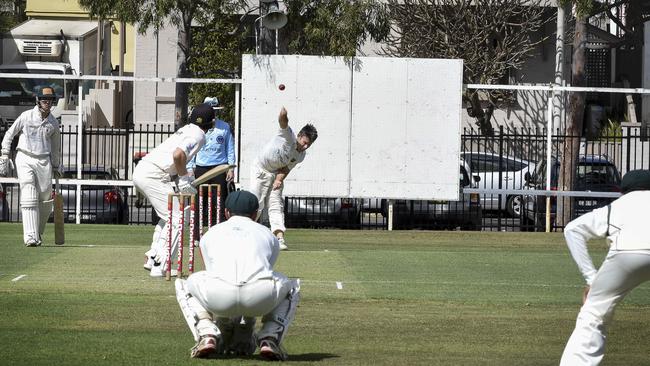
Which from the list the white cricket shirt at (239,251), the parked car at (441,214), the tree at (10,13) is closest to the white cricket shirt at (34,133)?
the white cricket shirt at (239,251)

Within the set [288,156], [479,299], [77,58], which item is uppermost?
[77,58]

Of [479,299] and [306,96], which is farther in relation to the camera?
[306,96]

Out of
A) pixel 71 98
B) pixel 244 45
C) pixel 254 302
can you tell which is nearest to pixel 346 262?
pixel 254 302

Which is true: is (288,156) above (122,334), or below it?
above

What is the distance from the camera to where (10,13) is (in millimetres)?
50875

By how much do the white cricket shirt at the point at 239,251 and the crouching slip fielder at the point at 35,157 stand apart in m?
8.75

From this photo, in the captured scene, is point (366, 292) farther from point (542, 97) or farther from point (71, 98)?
point (542, 97)

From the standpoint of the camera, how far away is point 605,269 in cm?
845

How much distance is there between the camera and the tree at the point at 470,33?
39.8m

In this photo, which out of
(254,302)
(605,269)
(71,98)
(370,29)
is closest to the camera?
(605,269)

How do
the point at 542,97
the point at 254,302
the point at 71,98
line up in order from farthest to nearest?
1. the point at 542,97
2. the point at 71,98
3. the point at 254,302

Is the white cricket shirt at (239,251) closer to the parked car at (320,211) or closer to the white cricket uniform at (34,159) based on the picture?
the white cricket uniform at (34,159)

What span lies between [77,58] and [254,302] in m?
30.8

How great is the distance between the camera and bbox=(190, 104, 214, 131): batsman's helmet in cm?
1402
